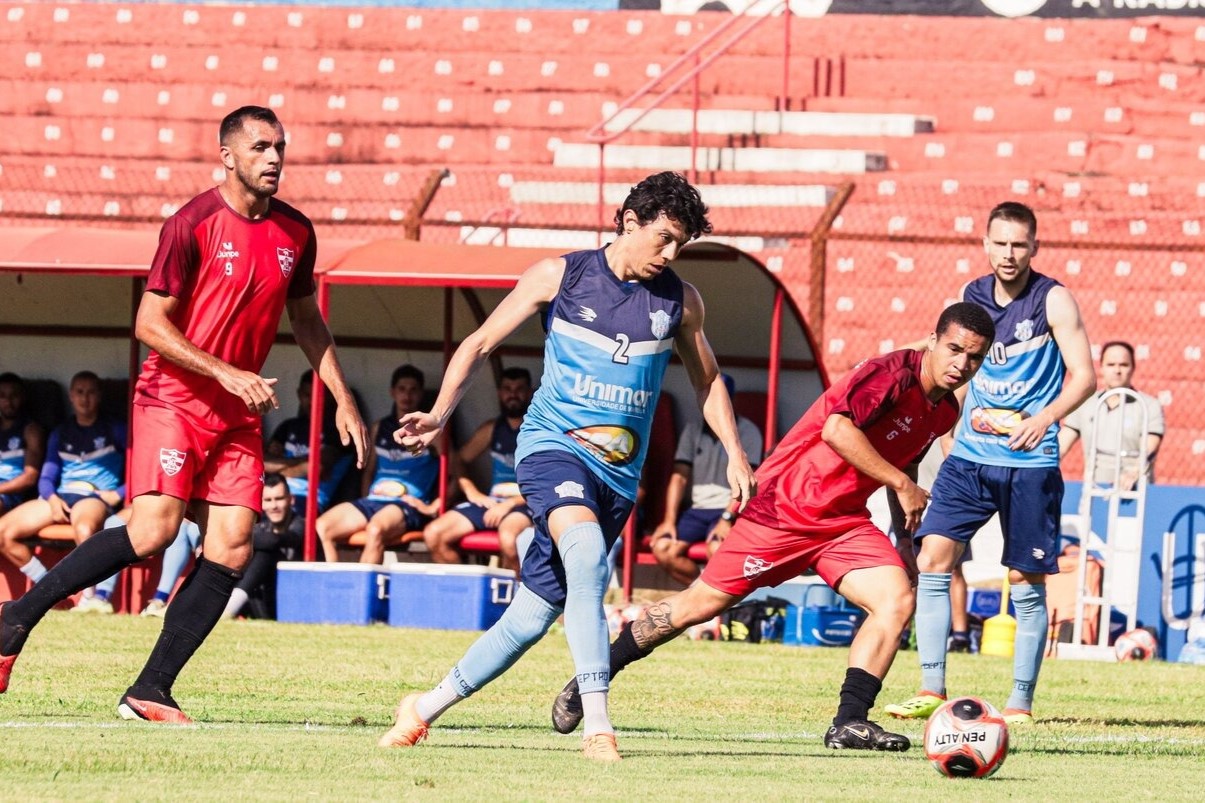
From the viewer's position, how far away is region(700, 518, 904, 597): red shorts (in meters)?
7.06

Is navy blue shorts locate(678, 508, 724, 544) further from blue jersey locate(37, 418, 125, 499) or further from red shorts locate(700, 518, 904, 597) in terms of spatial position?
red shorts locate(700, 518, 904, 597)

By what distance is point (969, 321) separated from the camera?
6.85 m

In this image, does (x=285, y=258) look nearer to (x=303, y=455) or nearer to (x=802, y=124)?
(x=303, y=455)

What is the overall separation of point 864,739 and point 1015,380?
2431mm

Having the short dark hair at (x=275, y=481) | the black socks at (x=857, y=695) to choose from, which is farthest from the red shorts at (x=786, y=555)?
the short dark hair at (x=275, y=481)

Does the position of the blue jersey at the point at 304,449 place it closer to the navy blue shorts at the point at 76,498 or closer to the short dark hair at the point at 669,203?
the navy blue shorts at the point at 76,498

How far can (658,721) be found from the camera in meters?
7.93

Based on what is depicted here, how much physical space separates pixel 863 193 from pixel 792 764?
652 inches

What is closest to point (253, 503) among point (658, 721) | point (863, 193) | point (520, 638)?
point (520, 638)

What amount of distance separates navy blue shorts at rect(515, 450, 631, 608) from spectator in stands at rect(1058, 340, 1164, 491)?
287 inches

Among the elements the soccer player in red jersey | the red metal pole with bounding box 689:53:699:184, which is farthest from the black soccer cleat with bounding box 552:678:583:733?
the red metal pole with bounding box 689:53:699:184

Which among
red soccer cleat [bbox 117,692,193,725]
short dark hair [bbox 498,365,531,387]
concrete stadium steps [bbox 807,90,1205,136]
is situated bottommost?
red soccer cleat [bbox 117,692,193,725]

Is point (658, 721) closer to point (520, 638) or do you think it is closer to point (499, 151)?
point (520, 638)

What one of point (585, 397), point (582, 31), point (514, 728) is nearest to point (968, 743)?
point (585, 397)
